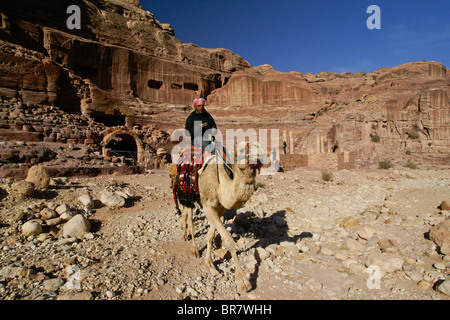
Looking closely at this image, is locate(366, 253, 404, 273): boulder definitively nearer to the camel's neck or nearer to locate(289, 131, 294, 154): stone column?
the camel's neck

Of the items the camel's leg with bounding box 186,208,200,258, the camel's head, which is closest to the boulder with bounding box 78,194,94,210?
the camel's leg with bounding box 186,208,200,258

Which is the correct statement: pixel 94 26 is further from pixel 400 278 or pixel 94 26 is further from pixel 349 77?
pixel 349 77

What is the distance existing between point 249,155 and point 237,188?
21.1 inches

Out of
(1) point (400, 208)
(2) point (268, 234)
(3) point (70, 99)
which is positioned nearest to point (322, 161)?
(1) point (400, 208)

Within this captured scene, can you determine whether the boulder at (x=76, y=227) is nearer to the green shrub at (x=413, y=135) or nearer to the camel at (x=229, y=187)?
the camel at (x=229, y=187)

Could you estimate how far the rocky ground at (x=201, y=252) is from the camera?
119 inches

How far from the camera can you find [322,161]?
64.4ft

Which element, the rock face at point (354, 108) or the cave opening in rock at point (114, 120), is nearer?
the cave opening in rock at point (114, 120)

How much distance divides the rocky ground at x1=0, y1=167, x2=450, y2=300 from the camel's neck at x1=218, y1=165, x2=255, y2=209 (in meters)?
1.26

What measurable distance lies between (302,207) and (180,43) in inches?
2148

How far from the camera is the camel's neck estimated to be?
3.17 metres

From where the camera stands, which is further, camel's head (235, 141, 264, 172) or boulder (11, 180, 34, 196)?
boulder (11, 180, 34, 196)

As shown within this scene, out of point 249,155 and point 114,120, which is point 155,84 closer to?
point 114,120

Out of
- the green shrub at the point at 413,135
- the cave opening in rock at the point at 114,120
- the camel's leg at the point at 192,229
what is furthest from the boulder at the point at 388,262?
the green shrub at the point at 413,135
